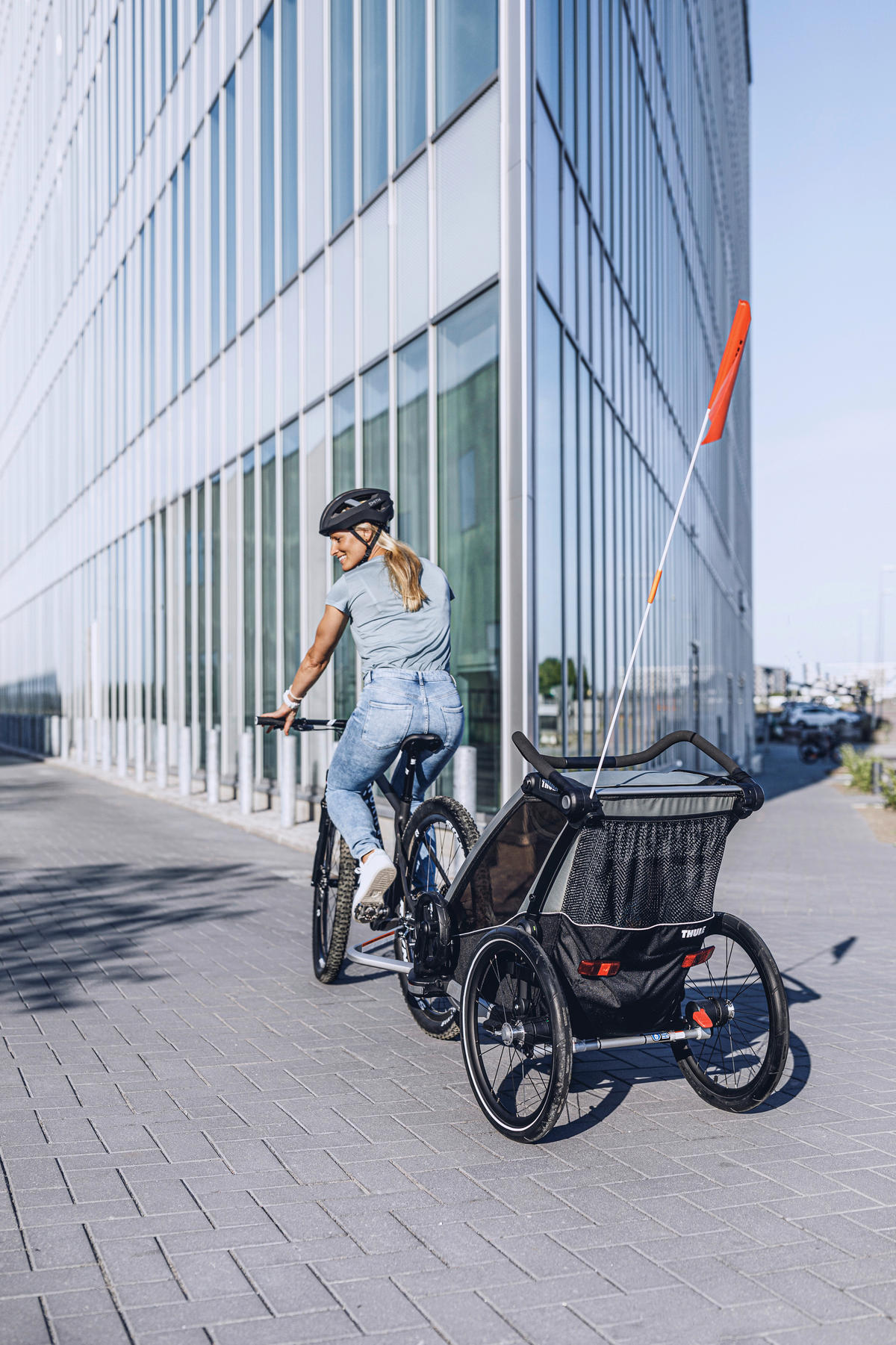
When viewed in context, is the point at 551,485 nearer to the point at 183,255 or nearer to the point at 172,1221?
the point at 172,1221

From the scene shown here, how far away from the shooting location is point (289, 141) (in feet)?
56.1

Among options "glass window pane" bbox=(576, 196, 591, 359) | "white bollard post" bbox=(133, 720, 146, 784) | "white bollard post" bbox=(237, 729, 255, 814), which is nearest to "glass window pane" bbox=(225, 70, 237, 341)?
"white bollard post" bbox=(237, 729, 255, 814)

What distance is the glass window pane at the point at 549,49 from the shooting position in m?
12.2

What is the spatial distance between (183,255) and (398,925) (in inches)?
777

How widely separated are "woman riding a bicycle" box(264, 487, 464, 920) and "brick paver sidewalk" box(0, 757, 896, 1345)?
963 mm

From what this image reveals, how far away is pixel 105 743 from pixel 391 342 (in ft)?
56.8

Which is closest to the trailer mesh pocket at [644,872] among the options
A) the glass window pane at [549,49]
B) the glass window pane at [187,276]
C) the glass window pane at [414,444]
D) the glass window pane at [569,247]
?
the glass window pane at [414,444]

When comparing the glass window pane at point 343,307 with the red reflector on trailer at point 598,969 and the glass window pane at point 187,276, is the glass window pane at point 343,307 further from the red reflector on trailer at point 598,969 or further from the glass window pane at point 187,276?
the red reflector on trailer at point 598,969

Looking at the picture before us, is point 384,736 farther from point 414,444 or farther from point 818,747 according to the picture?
point 818,747

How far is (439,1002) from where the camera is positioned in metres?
5.50

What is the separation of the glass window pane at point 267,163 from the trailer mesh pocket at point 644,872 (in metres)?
15.0

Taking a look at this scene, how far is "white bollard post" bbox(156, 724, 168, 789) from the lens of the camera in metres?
23.0

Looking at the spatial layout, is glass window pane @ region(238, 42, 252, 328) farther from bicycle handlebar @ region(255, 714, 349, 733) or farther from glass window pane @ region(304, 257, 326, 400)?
bicycle handlebar @ region(255, 714, 349, 733)

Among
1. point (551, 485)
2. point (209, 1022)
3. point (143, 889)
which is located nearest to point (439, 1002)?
point (209, 1022)
